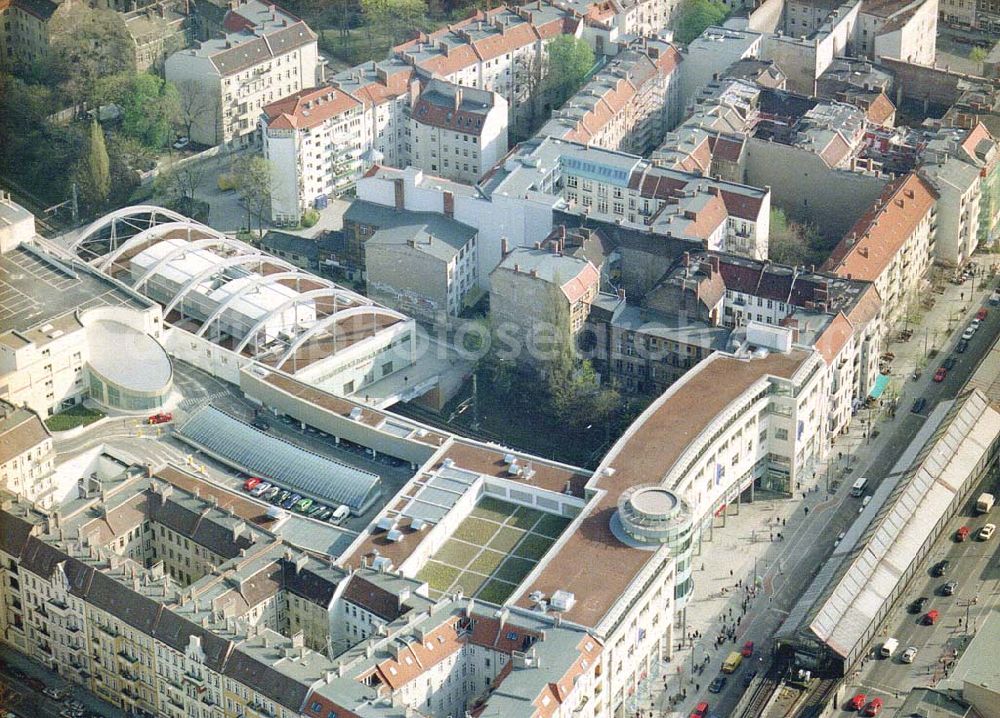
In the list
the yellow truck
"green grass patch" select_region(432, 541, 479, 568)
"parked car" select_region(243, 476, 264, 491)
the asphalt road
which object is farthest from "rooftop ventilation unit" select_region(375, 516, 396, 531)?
the yellow truck

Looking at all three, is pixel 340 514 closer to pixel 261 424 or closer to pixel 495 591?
pixel 261 424

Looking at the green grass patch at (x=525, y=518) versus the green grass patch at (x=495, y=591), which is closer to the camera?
the green grass patch at (x=495, y=591)

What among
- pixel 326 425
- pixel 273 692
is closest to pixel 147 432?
pixel 326 425

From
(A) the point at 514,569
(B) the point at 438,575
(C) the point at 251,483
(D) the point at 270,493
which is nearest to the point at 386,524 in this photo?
(B) the point at 438,575

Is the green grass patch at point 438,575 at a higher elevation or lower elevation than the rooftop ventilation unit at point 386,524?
lower

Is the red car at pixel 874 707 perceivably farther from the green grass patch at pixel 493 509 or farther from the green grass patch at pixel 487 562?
the green grass patch at pixel 493 509

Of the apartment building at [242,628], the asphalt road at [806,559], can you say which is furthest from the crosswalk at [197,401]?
the asphalt road at [806,559]
